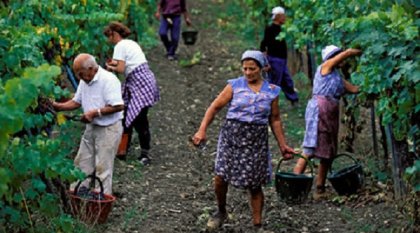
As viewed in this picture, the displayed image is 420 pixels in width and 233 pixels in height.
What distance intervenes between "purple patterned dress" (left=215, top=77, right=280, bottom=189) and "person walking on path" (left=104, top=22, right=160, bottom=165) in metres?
2.38

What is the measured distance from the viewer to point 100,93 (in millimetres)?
7660

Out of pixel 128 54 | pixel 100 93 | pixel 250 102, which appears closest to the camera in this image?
pixel 250 102

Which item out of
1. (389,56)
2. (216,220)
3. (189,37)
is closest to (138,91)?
(216,220)

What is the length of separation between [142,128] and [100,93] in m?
2.47

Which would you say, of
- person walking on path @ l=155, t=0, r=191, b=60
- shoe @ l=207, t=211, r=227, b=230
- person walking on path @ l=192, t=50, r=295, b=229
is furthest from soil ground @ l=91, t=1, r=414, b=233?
person walking on path @ l=155, t=0, r=191, b=60

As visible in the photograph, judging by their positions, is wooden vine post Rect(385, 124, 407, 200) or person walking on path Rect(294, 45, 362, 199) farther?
person walking on path Rect(294, 45, 362, 199)

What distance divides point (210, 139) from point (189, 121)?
1.00 meters

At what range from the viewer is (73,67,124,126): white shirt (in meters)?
7.64

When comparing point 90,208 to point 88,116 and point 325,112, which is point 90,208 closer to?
point 88,116

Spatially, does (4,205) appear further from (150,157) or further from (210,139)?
(210,139)

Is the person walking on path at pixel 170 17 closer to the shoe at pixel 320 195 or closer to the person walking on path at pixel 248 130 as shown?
the shoe at pixel 320 195

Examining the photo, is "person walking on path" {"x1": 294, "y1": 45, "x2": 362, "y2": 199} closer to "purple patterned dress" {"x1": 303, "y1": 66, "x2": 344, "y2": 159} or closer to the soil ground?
"purple patterned dress" {"x1": 303, "y1": 66, "x2": 344, "y2": 159}

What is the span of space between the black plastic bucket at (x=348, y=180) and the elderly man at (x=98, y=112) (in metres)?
2.28

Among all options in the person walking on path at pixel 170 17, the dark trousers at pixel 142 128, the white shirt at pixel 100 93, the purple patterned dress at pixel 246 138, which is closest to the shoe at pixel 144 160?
the dark trousers at pixel 142 128
